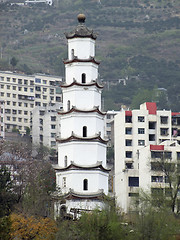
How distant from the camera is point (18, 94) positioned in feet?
513

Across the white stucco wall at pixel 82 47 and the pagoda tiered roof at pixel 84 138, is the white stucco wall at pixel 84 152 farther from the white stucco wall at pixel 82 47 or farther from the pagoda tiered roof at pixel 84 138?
the white stucco wall at pixel 82 47

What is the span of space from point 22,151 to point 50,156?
17022mm

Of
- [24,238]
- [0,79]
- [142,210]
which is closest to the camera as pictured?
[24,238]

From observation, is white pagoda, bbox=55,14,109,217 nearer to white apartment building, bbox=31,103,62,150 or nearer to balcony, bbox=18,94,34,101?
white apartment building, bbox=31,103,62,150

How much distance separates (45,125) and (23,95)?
55.9 ft

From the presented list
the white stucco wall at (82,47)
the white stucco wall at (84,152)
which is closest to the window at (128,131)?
the white stucco wall at (82,47)

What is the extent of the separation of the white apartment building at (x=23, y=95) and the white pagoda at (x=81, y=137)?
85.5 m

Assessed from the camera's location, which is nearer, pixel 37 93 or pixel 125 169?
pixel 125 169

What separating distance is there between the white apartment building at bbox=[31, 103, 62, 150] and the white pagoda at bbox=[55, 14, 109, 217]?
6954 centimetres

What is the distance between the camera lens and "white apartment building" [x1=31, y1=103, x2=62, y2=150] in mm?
140500

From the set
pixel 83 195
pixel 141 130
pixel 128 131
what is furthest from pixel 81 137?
pixel 141 130

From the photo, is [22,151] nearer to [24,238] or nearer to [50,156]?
[50,156]

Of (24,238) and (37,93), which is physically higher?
(37,93)

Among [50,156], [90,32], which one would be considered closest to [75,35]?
[90,32]
